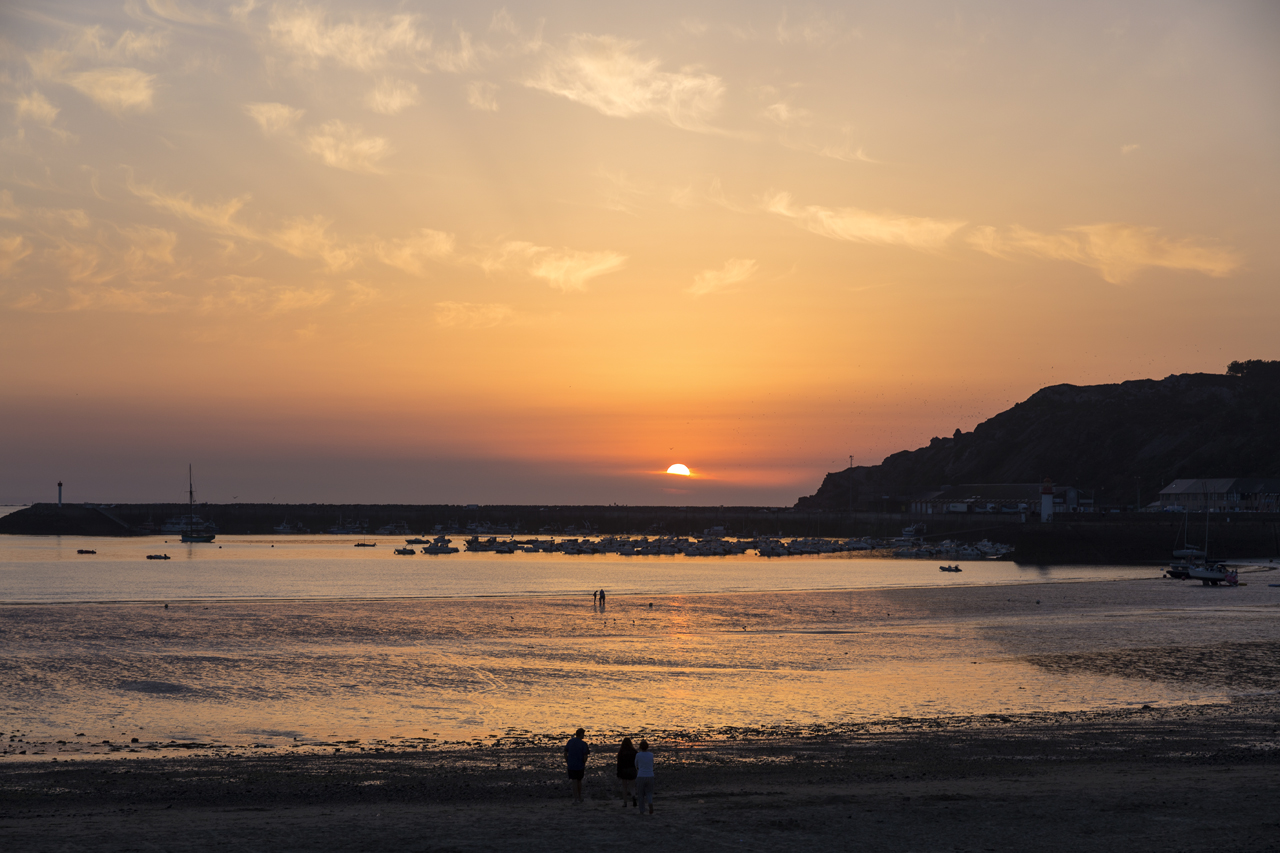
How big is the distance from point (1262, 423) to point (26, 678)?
21587 centimetres

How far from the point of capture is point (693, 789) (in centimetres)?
2050

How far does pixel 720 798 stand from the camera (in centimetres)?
1962

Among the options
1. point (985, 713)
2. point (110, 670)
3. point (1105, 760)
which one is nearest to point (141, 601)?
point (110, 670)

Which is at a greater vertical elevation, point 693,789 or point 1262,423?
point 1262,423

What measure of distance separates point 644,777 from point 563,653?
25.9 metres

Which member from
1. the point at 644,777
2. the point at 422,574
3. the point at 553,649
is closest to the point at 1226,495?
the point at 422,574

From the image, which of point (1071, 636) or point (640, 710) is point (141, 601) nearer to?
point (640, 710)

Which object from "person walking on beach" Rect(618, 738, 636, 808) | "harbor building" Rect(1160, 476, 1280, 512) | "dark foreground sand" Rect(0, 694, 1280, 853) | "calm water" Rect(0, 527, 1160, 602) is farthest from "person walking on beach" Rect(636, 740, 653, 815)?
"harbor building" Rect(1160, 476, 1280, 512)

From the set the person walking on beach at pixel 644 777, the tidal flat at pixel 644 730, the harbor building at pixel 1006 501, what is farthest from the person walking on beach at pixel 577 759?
the harbor building at pixel 1006 501

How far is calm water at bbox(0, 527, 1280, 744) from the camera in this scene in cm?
3058

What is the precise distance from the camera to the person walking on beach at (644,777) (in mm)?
18297

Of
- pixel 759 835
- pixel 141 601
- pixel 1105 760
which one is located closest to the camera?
pixel 759 835

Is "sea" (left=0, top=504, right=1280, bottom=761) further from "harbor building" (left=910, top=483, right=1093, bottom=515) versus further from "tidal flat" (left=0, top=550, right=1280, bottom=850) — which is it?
"harbor building" (left=910, top=483, right=1093, bottom=515)

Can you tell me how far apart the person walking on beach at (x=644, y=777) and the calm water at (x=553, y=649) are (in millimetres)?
10336
